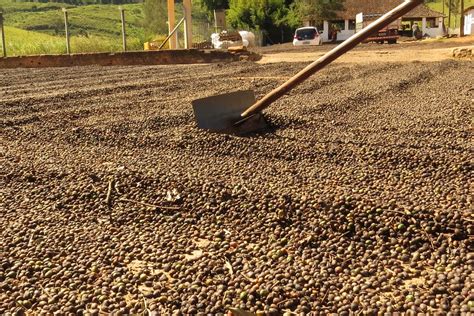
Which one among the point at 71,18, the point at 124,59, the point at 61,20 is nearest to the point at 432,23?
the point at 124,59

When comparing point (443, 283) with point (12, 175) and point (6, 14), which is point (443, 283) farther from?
point (6, 14)

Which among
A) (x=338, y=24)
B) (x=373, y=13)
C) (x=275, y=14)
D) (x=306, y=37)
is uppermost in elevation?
(x=373, y=13)

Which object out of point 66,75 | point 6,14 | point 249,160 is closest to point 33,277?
point 249,160

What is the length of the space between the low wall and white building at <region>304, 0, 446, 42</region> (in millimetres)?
25794

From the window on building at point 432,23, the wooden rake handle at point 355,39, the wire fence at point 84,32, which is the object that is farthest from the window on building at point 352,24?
the wooden rake handle at point 355,39

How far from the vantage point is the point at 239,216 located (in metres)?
3.53

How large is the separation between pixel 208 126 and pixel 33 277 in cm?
319

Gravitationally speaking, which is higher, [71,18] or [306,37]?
[71,18]

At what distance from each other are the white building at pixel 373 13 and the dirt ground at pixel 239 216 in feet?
128

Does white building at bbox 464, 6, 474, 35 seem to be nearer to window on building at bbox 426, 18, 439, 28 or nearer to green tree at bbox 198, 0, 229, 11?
window on building at bbox 426, 18, 439, 28

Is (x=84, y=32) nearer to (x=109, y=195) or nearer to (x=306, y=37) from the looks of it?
(x=306, y=37)

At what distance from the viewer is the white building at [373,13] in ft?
145

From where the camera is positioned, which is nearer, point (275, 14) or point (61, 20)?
point (275, 14)

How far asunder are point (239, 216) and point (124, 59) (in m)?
15.8
